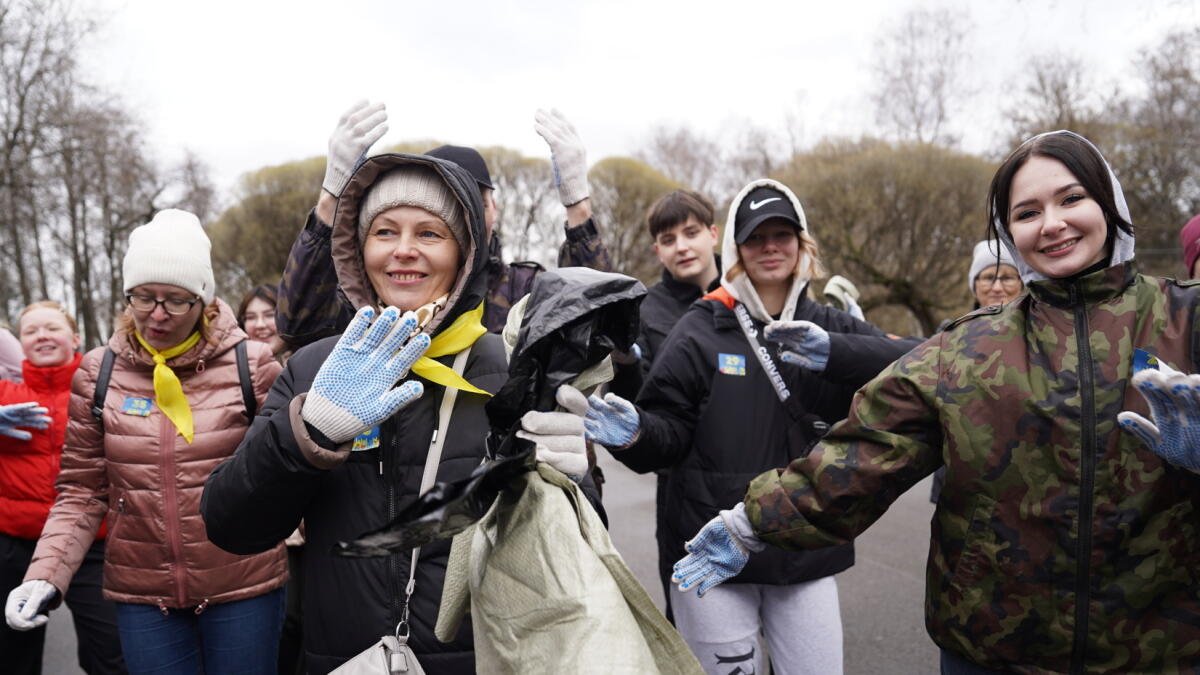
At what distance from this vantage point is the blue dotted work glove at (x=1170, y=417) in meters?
1.51

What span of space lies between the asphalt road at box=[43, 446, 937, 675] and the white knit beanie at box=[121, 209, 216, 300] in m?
3.27

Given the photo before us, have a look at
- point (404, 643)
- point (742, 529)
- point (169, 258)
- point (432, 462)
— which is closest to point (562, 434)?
point (432, 462)

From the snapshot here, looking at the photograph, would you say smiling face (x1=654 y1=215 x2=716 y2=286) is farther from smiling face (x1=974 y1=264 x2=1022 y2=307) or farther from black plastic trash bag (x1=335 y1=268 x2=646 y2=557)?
black plastic trash bag (x1=335 y1=268 x2=646 y2=557)

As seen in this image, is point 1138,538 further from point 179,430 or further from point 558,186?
point 179,430

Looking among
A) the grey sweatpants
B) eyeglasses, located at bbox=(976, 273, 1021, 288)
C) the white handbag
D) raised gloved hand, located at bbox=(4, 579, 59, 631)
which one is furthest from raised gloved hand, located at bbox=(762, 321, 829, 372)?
raised gloved hand, located at bbox=(4, 579, 59, 631)

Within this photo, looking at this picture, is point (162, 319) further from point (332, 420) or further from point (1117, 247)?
point (1117, 247)

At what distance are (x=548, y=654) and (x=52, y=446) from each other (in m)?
3.34

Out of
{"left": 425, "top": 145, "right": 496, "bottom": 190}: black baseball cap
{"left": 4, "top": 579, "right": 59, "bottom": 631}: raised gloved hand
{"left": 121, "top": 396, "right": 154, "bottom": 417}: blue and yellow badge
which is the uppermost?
{"left": 425, "top": 145, "right": 496, "bottom": 190}: black baseball cap

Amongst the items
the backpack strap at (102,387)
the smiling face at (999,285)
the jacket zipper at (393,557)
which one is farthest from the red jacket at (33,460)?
the smiling face at (999,285)

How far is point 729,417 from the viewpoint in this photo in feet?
9.66

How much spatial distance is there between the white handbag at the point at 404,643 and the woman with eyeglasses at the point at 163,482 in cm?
127

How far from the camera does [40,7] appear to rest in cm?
1720

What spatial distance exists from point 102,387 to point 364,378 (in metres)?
1.74

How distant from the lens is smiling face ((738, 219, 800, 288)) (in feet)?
10.3
